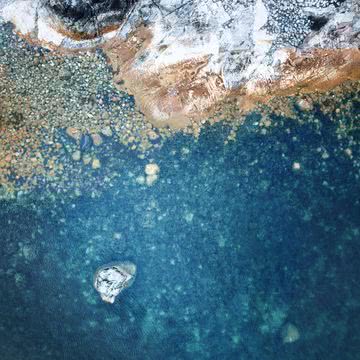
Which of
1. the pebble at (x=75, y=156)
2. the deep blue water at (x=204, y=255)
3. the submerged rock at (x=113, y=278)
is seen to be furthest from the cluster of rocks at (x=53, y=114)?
the submerged rock at (x=113, y=278)

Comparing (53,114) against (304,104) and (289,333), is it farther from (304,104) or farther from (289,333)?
(289,333)

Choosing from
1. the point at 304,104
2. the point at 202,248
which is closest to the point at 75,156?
the point at 202,248

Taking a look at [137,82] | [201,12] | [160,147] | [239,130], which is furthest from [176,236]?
[201,12]

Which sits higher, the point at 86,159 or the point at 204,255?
the point at 86,159

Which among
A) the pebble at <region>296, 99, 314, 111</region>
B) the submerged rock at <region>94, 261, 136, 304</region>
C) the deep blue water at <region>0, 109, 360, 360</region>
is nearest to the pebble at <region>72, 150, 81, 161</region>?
the deep blue water at <region>0, 109, 360, 360</region>

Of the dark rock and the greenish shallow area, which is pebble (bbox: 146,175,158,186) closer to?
the greenish shallow area

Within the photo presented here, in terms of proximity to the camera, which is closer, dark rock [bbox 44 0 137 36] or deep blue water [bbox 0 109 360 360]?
dark rock [bbox 44 0 137 36]
